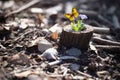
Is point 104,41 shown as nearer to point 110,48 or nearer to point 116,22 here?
point 110,48

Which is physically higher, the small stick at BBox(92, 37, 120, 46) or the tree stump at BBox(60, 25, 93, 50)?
the tree stump at BBox(60, 25, 93, 50)

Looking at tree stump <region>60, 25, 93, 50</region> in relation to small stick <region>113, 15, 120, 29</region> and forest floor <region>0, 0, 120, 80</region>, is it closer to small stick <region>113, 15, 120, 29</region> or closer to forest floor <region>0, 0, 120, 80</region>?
forest floor <region>0, 0, 120, 80</region>

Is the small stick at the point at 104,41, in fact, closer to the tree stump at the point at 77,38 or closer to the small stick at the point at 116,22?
the tree stump at the point at 77,38

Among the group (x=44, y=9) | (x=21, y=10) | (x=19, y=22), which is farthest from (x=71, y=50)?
(x=44, y=9)

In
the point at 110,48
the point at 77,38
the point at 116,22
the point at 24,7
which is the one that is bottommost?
the point at 110,48

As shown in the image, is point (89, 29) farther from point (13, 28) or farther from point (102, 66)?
point (13, 28)

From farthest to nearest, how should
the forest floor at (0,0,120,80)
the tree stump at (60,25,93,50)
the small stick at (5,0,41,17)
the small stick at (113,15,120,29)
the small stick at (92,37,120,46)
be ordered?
1. the small stick at (113,15,120,29)
2. the small stick at (5,0,41,17)
3. the small stick at (92,37,120,46)
4. the tree stump at (60,25,93,50)
5. the forest floor at (0,0,120,80)

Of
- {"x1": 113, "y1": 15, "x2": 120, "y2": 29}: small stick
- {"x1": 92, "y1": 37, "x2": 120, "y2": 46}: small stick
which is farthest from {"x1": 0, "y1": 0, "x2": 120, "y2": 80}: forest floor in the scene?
{"x1": 113, "y1": 15, "x2": 120, "y2": 29}: small stick

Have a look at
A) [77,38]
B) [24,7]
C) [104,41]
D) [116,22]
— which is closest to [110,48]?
[104,41]
